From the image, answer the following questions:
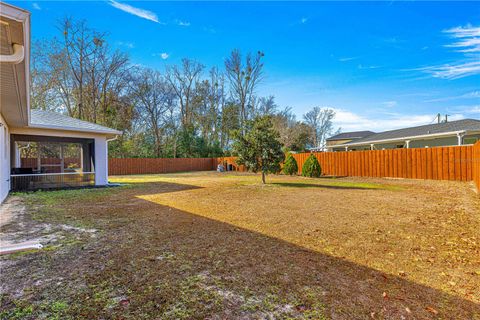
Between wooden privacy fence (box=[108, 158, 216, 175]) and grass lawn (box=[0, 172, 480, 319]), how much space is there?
1625 cm

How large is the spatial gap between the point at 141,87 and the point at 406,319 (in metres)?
26.6

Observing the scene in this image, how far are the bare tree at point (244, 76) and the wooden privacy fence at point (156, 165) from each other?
6.47 metres

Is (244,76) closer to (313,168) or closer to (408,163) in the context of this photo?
(313,168)

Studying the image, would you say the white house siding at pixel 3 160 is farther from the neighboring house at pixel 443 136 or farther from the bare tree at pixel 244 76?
the bare tree at pixel 244 76

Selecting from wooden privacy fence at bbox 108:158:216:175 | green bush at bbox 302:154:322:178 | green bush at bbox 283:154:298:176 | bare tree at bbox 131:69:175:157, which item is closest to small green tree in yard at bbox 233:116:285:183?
green bush at bbox 302:154:322:178

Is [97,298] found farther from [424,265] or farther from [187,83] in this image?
[187,83]

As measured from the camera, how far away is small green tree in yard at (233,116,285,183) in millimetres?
10570

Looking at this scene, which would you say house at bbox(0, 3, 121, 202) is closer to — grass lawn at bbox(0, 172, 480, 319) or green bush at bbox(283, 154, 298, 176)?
grass lawn at bbox(0, 172, 480, 319)

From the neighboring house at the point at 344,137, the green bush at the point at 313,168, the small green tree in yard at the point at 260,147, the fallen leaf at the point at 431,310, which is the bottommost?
the fallen leaf at the point at 431,310

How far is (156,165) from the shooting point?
2262cm

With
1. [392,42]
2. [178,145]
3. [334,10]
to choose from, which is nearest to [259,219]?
[334,10]

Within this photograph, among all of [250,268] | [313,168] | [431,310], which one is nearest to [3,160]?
[250,268]

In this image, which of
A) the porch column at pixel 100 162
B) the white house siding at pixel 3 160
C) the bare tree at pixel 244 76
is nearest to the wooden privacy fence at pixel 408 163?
the porch column at pixel 100 162

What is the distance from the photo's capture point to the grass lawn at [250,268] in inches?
74.6
